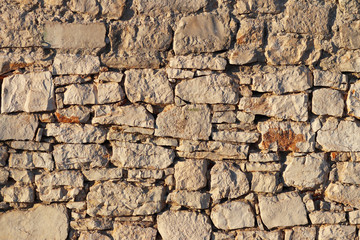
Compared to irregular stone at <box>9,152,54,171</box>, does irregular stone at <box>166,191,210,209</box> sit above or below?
below

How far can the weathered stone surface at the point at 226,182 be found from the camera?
9.36ft

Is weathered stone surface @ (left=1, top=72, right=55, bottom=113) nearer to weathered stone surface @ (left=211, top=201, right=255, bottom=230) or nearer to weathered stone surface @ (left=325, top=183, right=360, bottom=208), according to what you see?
weathered stone surface @ (left=211, top=201, right=255, bottom=230)

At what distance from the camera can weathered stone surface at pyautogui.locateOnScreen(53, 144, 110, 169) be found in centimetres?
284

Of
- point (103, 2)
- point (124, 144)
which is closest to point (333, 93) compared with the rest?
point (124, 144)

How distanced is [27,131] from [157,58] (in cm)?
Result: 100

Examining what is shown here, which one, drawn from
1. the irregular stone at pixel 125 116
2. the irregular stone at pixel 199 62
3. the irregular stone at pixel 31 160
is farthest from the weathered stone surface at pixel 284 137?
the irregular stone at pixel 31 160

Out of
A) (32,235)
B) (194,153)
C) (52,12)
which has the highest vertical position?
(52,12)

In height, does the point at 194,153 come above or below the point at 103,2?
below

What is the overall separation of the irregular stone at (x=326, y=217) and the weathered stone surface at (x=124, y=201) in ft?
3.41

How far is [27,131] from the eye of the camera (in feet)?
9.30

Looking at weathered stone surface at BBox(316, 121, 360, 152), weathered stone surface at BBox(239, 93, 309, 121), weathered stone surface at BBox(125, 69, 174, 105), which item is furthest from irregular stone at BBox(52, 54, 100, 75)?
weathered stone surface at BBox(316, 121, 360, 152)

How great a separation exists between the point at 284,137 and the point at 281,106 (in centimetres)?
21

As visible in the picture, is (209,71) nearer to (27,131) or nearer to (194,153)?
(194,153)

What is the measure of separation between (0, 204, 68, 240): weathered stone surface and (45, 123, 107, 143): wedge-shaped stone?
47 cm
